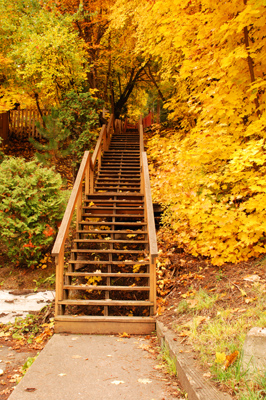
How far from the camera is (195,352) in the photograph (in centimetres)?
261

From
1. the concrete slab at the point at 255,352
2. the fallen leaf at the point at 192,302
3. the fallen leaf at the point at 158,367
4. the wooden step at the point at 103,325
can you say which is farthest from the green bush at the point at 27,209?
the concrete slab at the point at 255,352

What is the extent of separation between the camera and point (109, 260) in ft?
16.1

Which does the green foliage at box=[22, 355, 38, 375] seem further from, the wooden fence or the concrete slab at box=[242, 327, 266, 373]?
the wooden fence

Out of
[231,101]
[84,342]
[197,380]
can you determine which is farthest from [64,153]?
[197,380]

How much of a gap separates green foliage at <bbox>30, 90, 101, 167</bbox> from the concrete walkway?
7.98 m

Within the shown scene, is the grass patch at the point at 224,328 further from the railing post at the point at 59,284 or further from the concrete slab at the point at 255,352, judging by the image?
the railing post at the point at 59,284

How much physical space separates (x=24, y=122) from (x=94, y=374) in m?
15.5

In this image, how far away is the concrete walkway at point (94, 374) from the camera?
7.85ft

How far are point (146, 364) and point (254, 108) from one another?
4.00 meters

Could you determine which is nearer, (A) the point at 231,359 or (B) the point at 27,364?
(A) the point at 231,359

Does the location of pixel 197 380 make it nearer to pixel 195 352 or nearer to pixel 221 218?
pixel 195 352

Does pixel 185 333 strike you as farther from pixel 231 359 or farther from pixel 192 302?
pixel 231 359

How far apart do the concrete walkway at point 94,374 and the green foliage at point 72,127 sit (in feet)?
26.2

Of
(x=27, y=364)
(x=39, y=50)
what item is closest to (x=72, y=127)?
(x=39, y=50)
